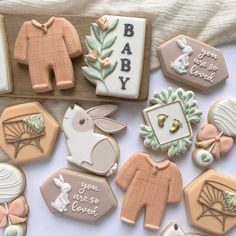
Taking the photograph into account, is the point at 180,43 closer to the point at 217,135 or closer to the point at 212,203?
the point at 217,135

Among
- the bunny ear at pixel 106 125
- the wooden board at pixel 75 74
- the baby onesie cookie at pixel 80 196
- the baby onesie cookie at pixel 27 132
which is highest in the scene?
the wooden board at pixel 75 74

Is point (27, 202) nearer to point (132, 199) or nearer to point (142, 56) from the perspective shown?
point (132, 199)

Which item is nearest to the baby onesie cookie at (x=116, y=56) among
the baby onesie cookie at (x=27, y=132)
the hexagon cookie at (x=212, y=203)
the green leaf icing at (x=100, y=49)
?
the green leaf icing at (x=100, y=49)

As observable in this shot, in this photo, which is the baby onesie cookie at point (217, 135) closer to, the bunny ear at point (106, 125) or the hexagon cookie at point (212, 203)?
the hexagon cookie at point (212, 203)

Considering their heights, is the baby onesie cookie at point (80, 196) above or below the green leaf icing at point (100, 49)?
below

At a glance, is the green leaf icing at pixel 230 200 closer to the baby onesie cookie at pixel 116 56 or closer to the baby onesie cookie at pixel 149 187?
the baby onesie cookie at pixel 149 187

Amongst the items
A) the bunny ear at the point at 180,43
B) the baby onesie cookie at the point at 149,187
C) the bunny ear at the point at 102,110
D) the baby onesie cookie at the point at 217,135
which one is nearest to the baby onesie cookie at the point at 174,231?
the baby onesie cookie at the point at 149,187

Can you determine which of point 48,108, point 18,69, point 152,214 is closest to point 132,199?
point 152,214
